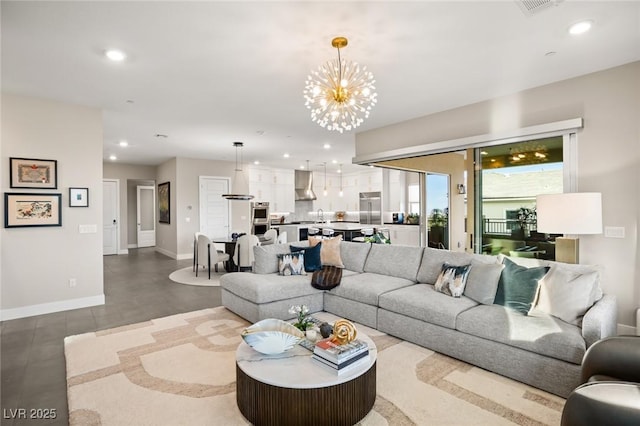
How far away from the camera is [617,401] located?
1402 millimetres

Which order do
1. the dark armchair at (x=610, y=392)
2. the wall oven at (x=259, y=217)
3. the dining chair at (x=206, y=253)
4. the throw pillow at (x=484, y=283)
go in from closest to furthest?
the dark armchair at (x=610, y=392) < the throw pillow at (x=484, y=283) < the dining chair at (x=206, y=253) < the wall oven at (x=259, y=217)

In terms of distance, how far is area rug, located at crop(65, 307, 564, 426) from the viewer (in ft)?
7.13

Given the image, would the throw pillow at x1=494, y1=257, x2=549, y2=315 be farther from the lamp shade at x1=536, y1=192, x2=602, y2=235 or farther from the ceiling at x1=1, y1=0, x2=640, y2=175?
the ceiling at x1=1, y1=0, x2=640, y2=175

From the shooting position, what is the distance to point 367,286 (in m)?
3.84

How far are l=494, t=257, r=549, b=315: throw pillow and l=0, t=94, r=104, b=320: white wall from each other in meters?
5.17

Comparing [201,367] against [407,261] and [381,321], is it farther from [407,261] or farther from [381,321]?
[407,261]

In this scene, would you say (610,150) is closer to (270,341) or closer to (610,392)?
(610,392)

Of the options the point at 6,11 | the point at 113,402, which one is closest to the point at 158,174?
the point at 6,11

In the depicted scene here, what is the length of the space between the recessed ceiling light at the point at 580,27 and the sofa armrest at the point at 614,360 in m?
2.37

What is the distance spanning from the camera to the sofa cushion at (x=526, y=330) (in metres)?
2.37

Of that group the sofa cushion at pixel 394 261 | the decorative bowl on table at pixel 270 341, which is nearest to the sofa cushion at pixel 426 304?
the sofa cushion at pixel 394 261

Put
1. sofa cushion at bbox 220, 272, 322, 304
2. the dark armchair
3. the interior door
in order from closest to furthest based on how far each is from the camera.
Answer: the dark armchair
sofa cushion at bbox 220, 272, 322, 304
the interior door

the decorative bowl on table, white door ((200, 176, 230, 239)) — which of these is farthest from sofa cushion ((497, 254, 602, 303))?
white door ((200, 176, 230, 239))

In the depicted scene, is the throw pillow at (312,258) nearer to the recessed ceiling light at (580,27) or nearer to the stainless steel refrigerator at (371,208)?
the recessed ceiling light at (580,27)
